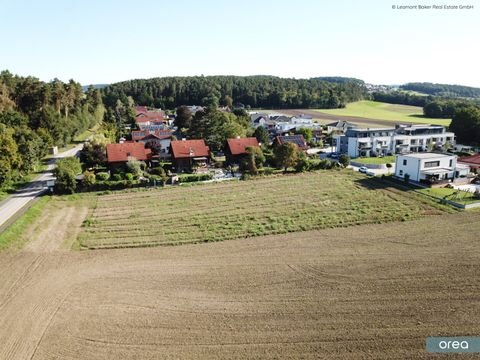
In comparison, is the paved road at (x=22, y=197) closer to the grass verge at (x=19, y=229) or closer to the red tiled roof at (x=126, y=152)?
the grass verge at (x=19, y=229)

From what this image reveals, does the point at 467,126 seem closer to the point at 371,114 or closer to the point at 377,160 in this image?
the point at 377,160

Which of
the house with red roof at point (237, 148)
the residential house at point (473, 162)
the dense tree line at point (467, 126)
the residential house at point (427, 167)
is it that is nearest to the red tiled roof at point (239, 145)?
the house with red roof at point (237, 148)

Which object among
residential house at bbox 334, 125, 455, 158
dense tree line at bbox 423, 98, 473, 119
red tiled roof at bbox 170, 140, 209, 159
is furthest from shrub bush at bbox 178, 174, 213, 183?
dense tree line at bbox 423, 98, 473, 119

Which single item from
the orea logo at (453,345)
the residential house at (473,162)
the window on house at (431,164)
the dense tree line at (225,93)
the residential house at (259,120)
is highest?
the dense tree line at (225,93)

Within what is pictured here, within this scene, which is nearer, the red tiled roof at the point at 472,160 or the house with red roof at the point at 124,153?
the house with red roof at the point at 124,153

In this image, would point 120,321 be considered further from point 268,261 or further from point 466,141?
point 466,141

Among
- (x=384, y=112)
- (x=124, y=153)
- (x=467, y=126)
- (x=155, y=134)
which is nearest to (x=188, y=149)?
(x=124, y=153)
